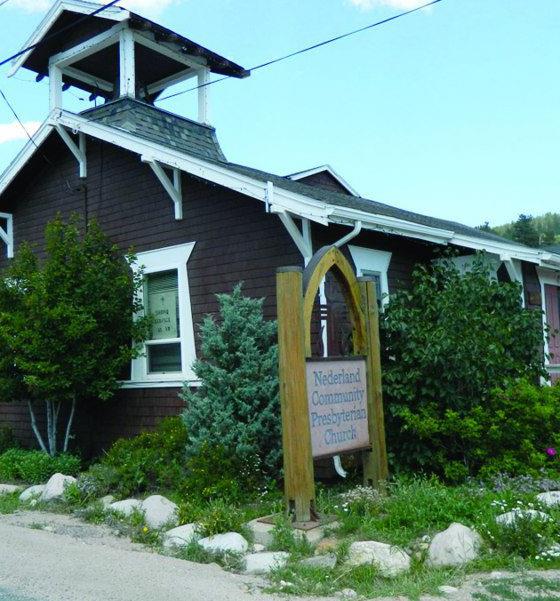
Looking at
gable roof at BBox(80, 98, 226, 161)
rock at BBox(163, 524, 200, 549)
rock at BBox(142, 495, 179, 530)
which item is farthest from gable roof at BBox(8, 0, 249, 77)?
rock at BBox(163, 524, 200, 549)

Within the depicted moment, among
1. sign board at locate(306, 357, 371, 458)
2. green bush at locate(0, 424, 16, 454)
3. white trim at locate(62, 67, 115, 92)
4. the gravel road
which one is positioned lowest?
the gravel road

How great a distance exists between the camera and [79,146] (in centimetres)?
1285

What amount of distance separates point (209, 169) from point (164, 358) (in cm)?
315

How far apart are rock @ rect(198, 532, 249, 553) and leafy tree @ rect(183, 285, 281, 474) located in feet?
6.17

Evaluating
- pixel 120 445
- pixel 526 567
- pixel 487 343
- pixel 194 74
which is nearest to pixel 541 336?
pixel 487 343

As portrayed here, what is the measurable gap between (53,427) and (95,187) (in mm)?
4049

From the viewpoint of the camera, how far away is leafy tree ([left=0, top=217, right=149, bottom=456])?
1056cm

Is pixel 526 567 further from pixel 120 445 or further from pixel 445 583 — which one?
pixel 120 445

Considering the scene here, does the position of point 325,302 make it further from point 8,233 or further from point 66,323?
point 8,233

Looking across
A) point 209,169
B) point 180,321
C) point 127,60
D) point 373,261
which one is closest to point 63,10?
point 127,60

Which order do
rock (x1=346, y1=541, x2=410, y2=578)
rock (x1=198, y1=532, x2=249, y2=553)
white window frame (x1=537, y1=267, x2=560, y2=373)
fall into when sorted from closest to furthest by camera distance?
1. rock (x1=346, y1=541, x2=410, y2=578)
2. rock (x1=198, y1=532, x2=249, y2=553)
3. white window frame (x1=537, y1=267, x2=560, y2=373)

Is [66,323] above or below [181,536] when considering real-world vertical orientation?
above

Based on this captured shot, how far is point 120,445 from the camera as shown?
981 centimetres

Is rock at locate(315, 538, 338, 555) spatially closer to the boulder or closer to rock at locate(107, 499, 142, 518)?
rock at locate(107, 499, 142, 518)
